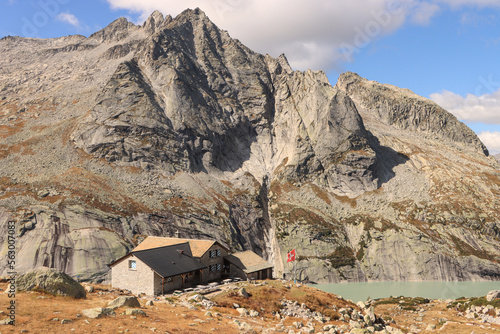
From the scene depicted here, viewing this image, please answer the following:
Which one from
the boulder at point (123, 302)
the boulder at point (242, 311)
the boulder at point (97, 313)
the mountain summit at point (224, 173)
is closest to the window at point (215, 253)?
the boulder at point (242, 311)

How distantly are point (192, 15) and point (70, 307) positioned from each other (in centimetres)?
19821

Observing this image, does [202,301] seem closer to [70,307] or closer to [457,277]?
[70,307]

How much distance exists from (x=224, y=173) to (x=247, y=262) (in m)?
82.3

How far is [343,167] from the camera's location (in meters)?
137

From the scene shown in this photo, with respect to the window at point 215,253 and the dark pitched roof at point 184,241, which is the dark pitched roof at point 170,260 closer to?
the dark pitched roof at point 184,241

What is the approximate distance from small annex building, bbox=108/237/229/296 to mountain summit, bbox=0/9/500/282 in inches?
1072

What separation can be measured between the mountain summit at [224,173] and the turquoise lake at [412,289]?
3819mm

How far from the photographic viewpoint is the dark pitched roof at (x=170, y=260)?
4250 cm

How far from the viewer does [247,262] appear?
55938mm

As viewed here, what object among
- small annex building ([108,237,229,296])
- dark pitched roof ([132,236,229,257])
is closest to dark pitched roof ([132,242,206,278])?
small annex building ([108,237,229,296])

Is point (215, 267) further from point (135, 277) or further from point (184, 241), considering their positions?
point (135, 277)

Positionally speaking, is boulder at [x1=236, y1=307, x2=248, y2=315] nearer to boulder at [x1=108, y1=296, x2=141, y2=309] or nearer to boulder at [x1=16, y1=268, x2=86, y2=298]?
boulder at [x1=108, y1=296, x2=141, y2=309]

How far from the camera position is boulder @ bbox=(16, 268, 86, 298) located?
29391mm

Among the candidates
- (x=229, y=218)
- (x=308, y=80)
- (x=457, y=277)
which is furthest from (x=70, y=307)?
(x=308, y=80)
